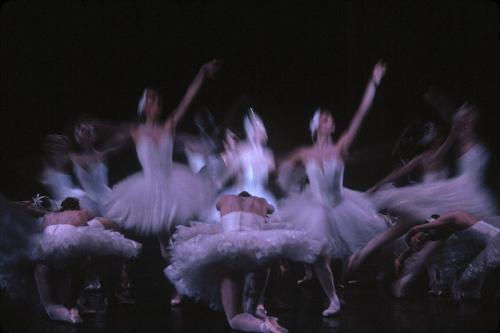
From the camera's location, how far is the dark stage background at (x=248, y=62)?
4305mm

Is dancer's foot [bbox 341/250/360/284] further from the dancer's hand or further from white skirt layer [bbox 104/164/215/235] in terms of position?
the dancer's hand

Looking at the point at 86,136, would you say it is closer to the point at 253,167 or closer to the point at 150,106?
the point at 150,106

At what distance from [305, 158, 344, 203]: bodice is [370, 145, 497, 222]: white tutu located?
457 mm

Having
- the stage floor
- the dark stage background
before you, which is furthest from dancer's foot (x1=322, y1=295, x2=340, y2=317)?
the dark stage background

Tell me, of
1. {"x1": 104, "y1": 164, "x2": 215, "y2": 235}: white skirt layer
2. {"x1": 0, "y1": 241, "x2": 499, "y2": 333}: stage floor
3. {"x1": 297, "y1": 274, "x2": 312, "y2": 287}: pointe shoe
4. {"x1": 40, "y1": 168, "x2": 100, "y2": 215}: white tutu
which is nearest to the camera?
{"x1": 0, "y1": 241, "x2": 499, "y2": 333}: stage floor

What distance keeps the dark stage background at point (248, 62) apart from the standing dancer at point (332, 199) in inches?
11.7

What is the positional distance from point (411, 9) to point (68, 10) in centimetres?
330

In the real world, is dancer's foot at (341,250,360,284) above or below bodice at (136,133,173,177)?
below

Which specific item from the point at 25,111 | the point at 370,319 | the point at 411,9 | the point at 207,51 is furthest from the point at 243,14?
the point at 370,319

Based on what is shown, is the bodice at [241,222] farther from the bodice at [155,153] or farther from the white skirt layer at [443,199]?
the white skirt layer at [443,199]

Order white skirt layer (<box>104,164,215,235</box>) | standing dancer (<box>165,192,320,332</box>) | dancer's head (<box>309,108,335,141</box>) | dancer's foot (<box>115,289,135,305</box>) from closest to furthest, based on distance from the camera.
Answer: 1. standing dancer (<box>165,192,320,332</box>)
2. dancer's foot (<box>115,289,135,305</box>)
3. white skirt layer (<box>104,164,215,235</box>)
4. dancer's head (<box>309,108,335,141</box>)

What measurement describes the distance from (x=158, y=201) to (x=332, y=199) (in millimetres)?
1497

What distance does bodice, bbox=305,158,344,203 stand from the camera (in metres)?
4.09

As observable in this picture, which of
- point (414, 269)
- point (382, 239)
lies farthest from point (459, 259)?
point (382, 239)
